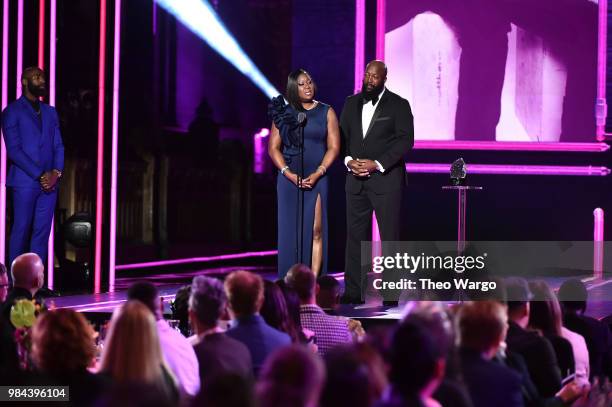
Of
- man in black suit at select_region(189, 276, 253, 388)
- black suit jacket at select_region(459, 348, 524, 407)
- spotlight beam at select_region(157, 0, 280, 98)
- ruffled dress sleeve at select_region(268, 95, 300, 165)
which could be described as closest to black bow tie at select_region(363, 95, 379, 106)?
ruffled dress sleeve at select_region(268, 95, 300, 165)

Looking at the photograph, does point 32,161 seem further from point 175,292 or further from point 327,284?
point 327,284

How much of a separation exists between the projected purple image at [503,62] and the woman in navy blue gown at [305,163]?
2.70 meters

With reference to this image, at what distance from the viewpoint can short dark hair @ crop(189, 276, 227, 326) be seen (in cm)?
415

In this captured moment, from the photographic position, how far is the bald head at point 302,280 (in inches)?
198

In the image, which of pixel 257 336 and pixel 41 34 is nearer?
pixel 257 336

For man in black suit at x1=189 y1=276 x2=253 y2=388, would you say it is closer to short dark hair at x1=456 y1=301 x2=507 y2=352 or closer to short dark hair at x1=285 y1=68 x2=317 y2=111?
short dark hair at x1=456 y1=301 x2=507 y2=352

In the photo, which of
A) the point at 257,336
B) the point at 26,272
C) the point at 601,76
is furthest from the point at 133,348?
the point at 601,76

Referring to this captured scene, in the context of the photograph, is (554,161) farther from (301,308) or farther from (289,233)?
(301,308)

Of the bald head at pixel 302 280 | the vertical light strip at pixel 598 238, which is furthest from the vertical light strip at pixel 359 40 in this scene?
the bald head at pixel 302 280

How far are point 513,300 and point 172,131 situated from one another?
7411 mm

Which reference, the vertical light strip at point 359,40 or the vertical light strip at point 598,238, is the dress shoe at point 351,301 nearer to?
the vertical light strip at point 359,40

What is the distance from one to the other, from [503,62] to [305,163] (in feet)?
10.9

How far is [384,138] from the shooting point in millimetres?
7527

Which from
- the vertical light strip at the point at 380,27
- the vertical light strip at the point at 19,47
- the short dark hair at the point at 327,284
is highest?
the vertical light strip at the point at 380,27
